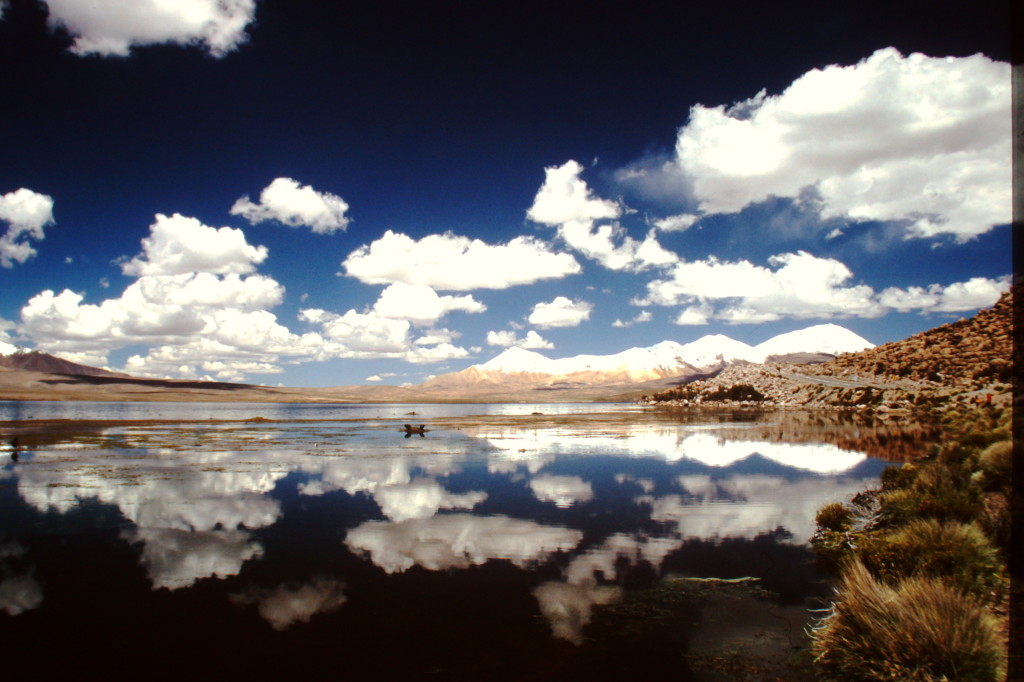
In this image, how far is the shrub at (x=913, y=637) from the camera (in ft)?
23.5

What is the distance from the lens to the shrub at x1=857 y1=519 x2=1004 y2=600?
10.2 m

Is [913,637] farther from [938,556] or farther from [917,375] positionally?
[917,375]

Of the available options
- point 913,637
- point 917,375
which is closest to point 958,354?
point 917,375

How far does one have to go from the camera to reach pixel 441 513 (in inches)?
811

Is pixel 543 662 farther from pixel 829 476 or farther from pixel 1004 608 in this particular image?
pixel 829 476

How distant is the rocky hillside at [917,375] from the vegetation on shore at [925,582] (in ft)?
144

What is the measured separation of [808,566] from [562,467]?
19410 millimetres

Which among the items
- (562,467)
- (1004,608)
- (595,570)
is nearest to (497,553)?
(595,570)

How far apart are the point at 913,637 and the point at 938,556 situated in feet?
14.0

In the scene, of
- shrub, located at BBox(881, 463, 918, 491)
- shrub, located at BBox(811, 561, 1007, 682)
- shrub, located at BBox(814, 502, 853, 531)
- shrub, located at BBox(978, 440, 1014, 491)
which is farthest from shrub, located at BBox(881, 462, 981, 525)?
shrub, located at BBox(811, 561, 1007, 682)

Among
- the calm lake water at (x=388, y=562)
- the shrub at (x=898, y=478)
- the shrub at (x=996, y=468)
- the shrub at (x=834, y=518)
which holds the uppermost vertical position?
the shrub at (x=996, y=468)

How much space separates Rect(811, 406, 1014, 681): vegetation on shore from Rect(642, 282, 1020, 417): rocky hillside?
4388 cm

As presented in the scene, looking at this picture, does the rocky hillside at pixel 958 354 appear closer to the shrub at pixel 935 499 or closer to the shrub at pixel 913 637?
the shrub at pixel 935 499

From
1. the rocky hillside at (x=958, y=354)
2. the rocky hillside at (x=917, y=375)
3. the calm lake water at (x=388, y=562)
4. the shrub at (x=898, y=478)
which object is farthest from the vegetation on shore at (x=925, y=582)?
the rocky hillside at (x=958, y=354)
